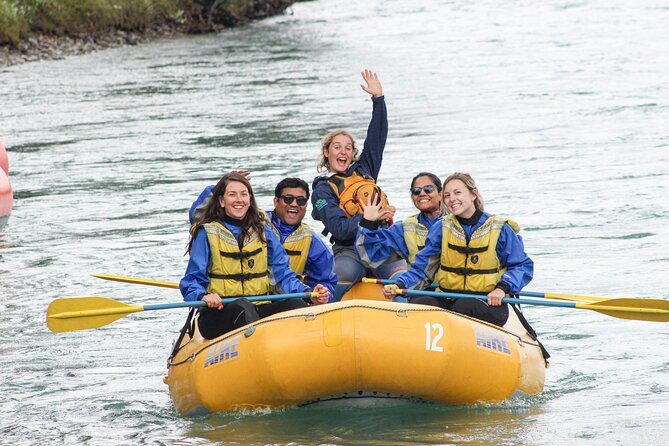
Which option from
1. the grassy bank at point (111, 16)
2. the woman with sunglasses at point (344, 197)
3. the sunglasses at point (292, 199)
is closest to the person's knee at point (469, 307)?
the woman with sunglasses at point (344, 197)

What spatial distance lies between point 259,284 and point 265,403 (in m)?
0.68

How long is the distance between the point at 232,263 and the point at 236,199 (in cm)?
30

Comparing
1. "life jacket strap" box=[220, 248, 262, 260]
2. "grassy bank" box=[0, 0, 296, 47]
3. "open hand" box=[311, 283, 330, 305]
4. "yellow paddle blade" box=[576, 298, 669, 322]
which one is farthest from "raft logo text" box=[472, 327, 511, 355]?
"grassy bank" box=[0, 0, 296, 47]

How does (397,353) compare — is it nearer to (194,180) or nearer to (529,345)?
(529,345)

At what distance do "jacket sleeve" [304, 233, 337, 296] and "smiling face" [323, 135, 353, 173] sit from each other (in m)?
0.69

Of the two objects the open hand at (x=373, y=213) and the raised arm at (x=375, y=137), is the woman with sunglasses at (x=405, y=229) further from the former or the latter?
the raised arm at (x=375, y=137)

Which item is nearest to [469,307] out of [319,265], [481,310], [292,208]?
[481,310]

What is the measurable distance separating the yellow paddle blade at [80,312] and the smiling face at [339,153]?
1.55 m

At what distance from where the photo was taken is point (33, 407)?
20.0 ft

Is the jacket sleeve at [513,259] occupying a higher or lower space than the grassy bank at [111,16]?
lower

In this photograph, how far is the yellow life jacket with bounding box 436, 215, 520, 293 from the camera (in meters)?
5.72

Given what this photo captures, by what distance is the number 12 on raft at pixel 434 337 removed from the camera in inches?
200

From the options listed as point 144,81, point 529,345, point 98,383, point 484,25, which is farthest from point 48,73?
point 529,345

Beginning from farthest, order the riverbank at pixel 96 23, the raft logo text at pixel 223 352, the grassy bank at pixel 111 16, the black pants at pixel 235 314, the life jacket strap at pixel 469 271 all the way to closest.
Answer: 1. the grassy bank at pixel 111 16
2. the riverbank at pixel 96 23
3. the life jacket strap at pixel 469 271
4. the black pants at pixel 235 314
5. the raft logo text at pixel 223 352
